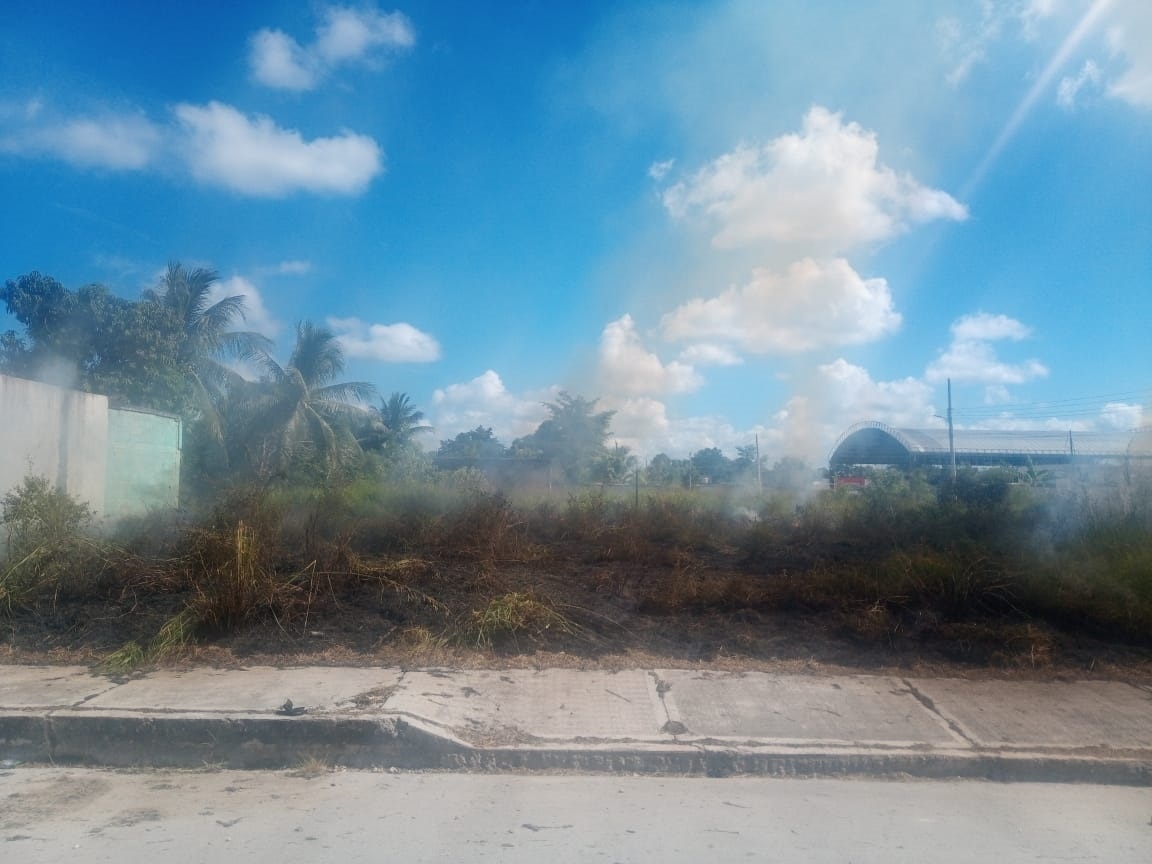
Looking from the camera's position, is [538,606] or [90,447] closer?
[538,606]

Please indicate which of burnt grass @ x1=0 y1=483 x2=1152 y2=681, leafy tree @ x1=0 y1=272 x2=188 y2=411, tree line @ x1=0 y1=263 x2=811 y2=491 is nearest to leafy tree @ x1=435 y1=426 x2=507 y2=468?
tree line @ x1=0 y1=263 x2=811 y2=491

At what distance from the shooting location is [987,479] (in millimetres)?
11359

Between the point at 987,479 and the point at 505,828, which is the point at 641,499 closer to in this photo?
the point at 987,479

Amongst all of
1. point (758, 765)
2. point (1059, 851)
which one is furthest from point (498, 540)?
point (1059, 851)

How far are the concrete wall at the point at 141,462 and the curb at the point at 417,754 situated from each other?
290 inches

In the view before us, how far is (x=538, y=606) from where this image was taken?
7480 mm

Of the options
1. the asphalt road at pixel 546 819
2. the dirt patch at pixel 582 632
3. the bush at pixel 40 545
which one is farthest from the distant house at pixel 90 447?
the asphalt road at pixel 546 819

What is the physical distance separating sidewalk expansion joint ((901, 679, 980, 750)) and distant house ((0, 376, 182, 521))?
9.18m

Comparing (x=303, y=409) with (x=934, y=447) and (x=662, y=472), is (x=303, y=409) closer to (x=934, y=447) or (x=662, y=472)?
(x=662, y=472)

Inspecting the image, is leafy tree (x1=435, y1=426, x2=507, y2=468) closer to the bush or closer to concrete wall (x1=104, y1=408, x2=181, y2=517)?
concrete wall (x1=104, y1=408, x2=181, y2=517)

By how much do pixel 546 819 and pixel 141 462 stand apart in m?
11.4

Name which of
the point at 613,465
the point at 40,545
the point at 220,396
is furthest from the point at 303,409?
the point at 40,545

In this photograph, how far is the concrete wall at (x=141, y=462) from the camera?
42.5 ft

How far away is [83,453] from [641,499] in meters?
7.79
